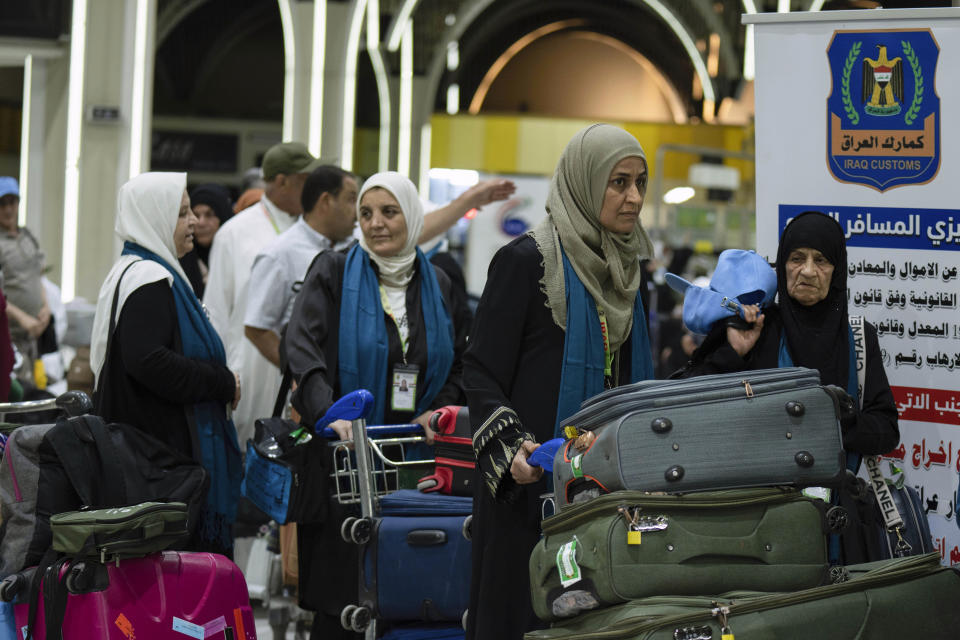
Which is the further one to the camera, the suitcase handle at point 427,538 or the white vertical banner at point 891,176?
the white vertical banner at point 891,176

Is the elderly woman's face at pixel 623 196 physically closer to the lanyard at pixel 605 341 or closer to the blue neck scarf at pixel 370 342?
the lanyard at pixel 605 341

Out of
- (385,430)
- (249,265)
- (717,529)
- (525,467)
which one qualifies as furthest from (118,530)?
(249,265)

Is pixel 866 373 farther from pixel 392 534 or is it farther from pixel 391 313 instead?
pixel 391 313

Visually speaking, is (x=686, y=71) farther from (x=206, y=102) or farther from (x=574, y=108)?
(x=206, y=102)

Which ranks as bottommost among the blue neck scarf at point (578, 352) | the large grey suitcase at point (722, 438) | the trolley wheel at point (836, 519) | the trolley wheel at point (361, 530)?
the trolley wheel at point (361, 530)

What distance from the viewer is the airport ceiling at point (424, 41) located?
19469 millimetres

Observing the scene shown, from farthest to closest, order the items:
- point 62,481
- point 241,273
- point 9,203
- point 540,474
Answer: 1. point 9,203
2. point 241,273
3. point 62,481
4. point 540,474

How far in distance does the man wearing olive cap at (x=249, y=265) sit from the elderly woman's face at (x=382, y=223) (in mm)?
1106

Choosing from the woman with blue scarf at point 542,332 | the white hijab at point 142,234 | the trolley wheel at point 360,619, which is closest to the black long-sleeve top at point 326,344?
the white hijab at point 142,234

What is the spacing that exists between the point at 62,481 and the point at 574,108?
21237 mm

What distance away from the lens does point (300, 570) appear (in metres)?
3.98

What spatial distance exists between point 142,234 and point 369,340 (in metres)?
0.78

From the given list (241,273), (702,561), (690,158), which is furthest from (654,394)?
(690,158)

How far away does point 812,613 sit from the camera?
2301 millimetres
